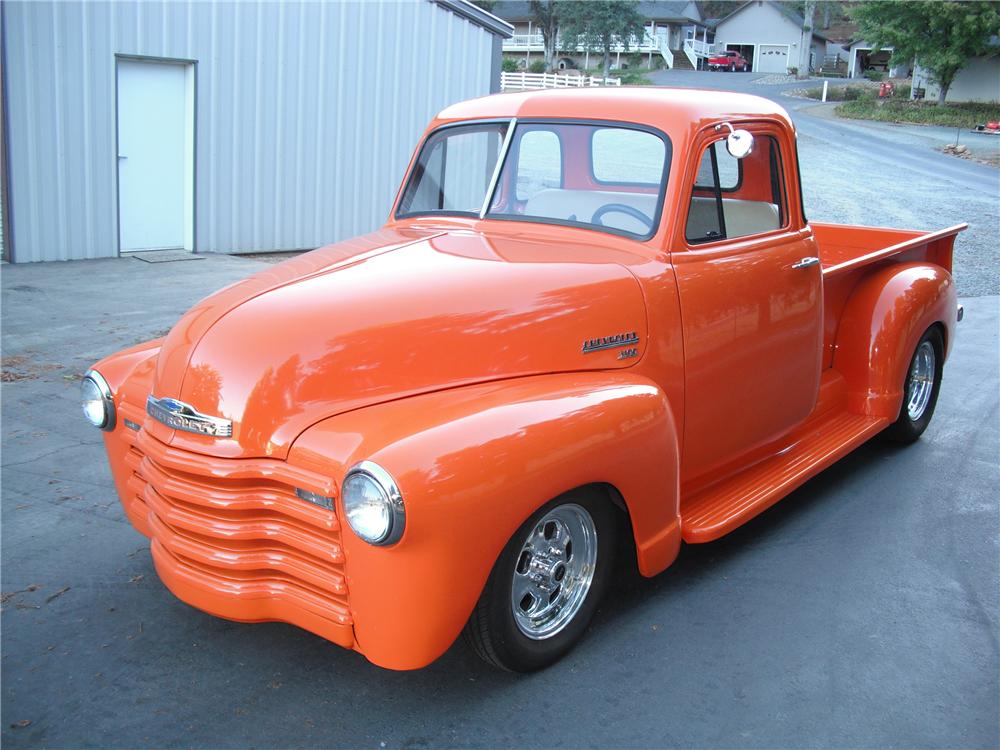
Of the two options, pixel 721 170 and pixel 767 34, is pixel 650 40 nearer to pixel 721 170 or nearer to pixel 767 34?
pixel 767 34

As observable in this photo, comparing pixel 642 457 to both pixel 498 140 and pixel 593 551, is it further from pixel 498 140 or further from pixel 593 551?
pixel 498 140

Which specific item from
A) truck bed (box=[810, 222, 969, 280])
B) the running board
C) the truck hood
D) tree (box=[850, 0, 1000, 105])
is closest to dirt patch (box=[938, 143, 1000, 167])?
tree (box=[850, 0, 1000, 105])

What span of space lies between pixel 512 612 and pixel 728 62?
6154 cm

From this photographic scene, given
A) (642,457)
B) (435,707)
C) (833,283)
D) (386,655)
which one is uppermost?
(833,283)

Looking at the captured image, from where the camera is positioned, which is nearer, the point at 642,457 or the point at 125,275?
the point at 642,457

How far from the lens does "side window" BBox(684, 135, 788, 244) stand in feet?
13.1

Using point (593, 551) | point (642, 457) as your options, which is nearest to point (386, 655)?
point (593, 551)

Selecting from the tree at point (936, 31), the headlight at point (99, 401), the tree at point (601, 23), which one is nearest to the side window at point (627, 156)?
the headlight at point (99, 401)

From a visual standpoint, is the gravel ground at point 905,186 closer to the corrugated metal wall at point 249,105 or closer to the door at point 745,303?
the corrugated metal wall at point 249,105

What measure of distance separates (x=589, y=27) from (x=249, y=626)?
46576 millimetres

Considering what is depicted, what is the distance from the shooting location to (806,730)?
9.86 feet

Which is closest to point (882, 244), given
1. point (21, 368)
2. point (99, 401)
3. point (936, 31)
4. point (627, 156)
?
point (627, 156)

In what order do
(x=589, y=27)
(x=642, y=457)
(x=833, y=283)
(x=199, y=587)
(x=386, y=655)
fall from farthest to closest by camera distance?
(x=589, y=27)
(x=833, y=283)
(x=642, y=457)
(x=199, y=587)
(x=386, y=655)

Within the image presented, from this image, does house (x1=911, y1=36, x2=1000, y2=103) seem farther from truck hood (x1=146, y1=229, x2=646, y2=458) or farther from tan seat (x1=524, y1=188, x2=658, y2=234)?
truck hood (x1=146, y1=229, x2=646, y2=458)
